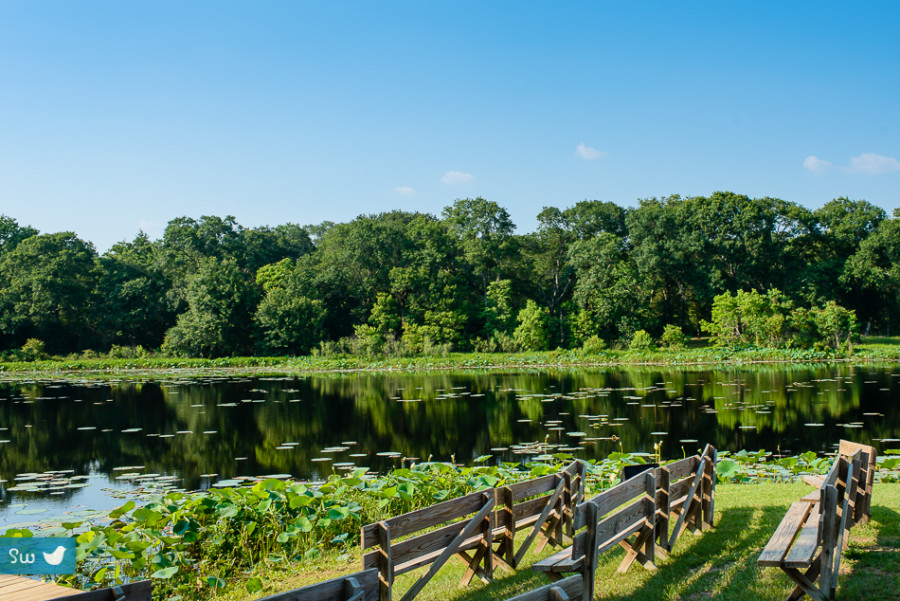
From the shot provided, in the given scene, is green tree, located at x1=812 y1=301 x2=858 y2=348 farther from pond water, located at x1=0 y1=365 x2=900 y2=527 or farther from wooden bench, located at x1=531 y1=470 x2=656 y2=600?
wooden bench, located at x1=531 y1=470 x2=656 y2=600

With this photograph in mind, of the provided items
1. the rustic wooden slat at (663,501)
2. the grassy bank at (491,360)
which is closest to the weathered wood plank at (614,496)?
the rustic wooden slat at (663,501)

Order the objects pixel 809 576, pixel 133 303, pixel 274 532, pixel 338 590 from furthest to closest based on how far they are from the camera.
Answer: pixel 133 303
pixel 274 532
pixel 809 576
pixel 338 590

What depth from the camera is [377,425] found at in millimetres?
15586

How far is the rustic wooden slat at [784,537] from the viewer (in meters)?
3.86

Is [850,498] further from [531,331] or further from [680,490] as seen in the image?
[531,331]

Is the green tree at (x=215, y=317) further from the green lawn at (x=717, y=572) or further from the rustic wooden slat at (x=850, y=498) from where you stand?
the rustic wooden slat at (x=850, y=498)

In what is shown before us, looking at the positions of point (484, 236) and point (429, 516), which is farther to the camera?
point (484, 236)

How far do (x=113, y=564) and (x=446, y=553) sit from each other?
11.1 feet

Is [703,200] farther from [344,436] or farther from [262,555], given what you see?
[262,555]

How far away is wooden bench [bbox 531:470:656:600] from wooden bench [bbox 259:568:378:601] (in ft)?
4.00

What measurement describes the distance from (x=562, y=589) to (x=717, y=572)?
8.76 feet

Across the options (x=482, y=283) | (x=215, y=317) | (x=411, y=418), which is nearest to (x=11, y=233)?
(x=215, y=317)

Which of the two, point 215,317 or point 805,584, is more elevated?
point 215,317

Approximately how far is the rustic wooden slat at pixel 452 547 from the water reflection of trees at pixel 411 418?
5.99 m
